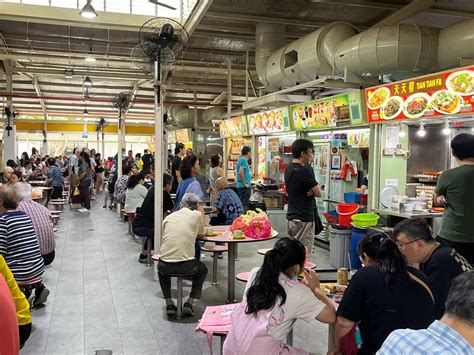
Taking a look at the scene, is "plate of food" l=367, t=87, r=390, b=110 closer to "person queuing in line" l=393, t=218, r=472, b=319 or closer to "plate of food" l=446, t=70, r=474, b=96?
"plate of food" l=446, t=70, r=474, b=96

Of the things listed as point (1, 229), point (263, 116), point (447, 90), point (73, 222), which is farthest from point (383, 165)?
point (73, 222)

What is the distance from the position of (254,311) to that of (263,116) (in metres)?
8.14

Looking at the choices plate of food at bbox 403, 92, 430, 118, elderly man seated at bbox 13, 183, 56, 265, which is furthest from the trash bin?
elderly man seated at bbox 13, 183, 56, 265

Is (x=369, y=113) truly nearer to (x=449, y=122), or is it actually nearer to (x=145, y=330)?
(x=449, y=122)

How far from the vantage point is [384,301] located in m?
2.47

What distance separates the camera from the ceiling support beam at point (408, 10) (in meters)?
7.11

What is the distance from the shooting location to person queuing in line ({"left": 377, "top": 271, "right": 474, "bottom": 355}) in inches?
56.0

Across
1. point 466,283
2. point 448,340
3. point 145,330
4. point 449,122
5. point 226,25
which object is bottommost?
point 145,330

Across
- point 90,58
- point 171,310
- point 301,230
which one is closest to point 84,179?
point 90,58

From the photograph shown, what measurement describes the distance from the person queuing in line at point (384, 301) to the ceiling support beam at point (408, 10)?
537cm

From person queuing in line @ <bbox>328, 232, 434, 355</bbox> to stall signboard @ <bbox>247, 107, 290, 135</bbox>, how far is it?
22.5 feet

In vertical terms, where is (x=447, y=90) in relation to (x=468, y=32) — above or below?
below

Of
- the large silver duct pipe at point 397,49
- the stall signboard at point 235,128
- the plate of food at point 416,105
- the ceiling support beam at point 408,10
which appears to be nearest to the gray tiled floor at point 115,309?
the plate of food at point 416,105

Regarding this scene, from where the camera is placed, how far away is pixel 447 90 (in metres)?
5.26
